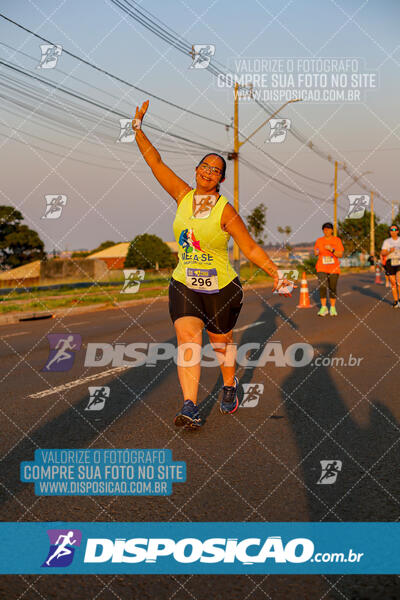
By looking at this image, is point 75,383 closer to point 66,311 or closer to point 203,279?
point 203,279

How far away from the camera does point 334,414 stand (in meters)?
5.90

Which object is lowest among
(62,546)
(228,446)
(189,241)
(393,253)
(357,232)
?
(62,546)

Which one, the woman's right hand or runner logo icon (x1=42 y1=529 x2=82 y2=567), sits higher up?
the woman's right hand

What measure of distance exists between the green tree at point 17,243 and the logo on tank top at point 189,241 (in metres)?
68.4

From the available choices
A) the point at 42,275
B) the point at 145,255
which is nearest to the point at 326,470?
the point at 42,275

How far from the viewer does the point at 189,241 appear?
5.34 m

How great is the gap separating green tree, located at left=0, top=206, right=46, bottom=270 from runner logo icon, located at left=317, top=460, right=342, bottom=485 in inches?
2739

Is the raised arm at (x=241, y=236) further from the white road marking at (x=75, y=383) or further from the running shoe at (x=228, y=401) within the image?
the white road marking at (x=75, y=383)

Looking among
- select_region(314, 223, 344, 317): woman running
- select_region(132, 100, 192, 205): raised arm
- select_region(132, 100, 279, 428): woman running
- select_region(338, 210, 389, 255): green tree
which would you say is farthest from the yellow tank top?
select_region(338, 210, 389, 255): green tree

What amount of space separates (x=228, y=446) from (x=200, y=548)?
65.6 inches

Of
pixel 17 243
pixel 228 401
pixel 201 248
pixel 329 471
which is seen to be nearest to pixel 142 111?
pixel 201 248

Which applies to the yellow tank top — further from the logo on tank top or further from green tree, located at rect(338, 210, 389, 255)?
green tree, located at rect(338, 210, 389, 255)

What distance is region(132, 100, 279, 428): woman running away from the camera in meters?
5.31

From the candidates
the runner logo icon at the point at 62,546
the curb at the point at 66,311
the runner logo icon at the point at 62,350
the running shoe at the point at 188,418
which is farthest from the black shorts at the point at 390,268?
the runner logo icon at the point at 62,546
